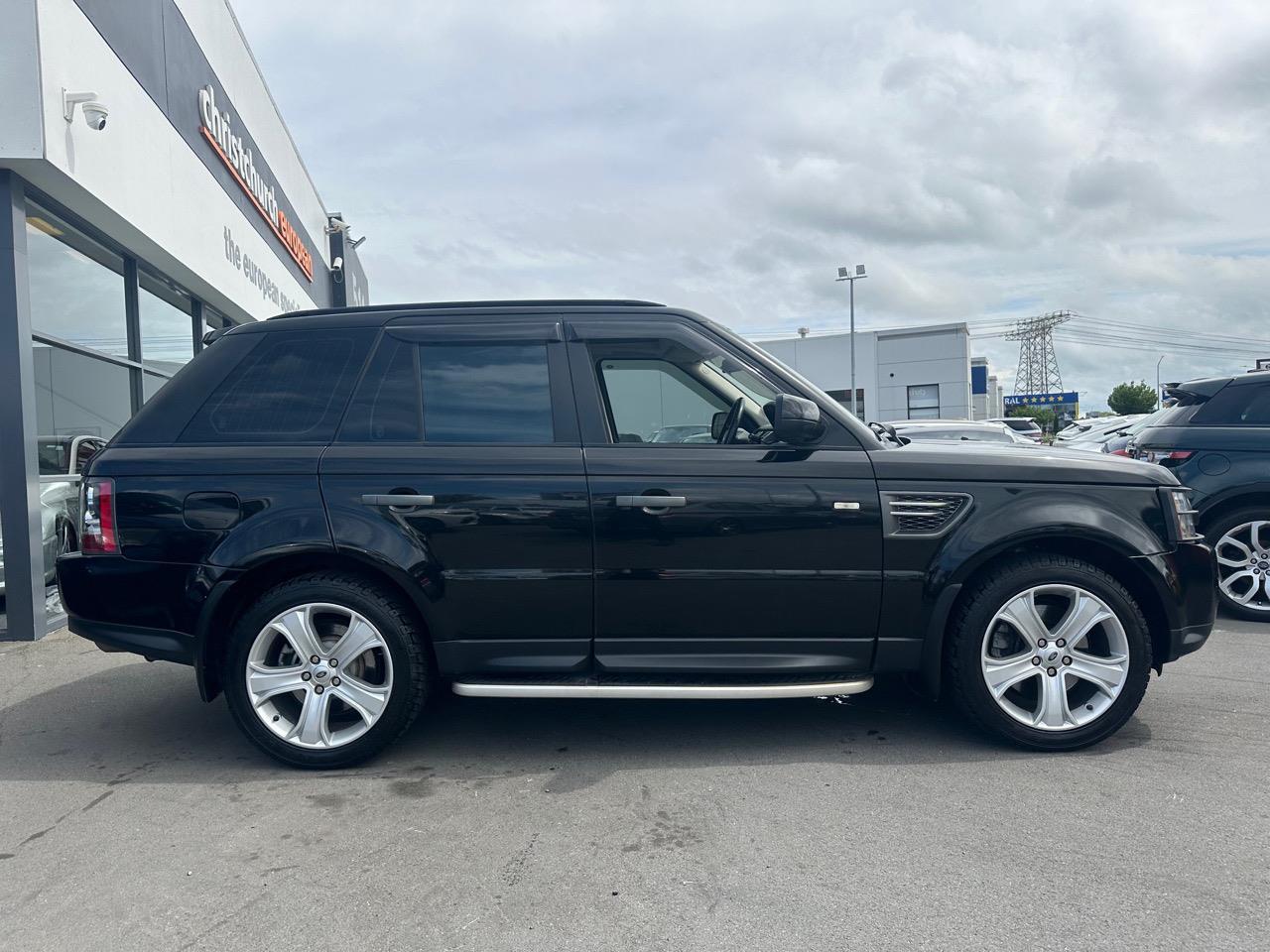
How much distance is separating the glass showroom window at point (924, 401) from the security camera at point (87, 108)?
44207 mm

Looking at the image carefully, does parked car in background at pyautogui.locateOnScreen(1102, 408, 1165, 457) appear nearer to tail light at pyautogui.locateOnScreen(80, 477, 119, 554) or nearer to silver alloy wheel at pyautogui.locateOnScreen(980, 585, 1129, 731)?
silver alloy wheel at pyautogui.locateOnScreen(980, 585, 1129, 731)

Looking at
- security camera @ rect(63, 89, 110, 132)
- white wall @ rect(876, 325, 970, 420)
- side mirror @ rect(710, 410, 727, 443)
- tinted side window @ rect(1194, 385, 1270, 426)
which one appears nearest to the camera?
side mirror @ rect(710, 410, 727, 443)

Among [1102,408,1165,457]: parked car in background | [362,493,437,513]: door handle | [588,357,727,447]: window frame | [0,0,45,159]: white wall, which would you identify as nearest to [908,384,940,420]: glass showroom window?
[1102,408,1165,457]: parked car in background

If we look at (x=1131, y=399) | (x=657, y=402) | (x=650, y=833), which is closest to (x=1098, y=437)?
(x=657, y=402)

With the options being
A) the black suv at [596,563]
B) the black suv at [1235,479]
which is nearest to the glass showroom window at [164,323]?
the black suv at [596,563]

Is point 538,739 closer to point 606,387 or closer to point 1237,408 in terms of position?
point 606,387

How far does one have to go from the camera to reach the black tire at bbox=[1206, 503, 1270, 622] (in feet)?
21.0

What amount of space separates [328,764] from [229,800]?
395mm

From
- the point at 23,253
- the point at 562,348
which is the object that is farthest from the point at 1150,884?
the point at 23,253

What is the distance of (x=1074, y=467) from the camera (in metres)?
3.78

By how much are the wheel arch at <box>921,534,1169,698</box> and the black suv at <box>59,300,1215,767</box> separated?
0.03 ft

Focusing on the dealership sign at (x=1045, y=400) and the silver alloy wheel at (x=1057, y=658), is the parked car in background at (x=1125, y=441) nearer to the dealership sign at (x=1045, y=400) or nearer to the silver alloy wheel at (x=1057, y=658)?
the silver alloy wheel at (x=1057, y=658)

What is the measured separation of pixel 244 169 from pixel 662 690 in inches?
438

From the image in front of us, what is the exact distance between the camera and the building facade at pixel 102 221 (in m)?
5.99
